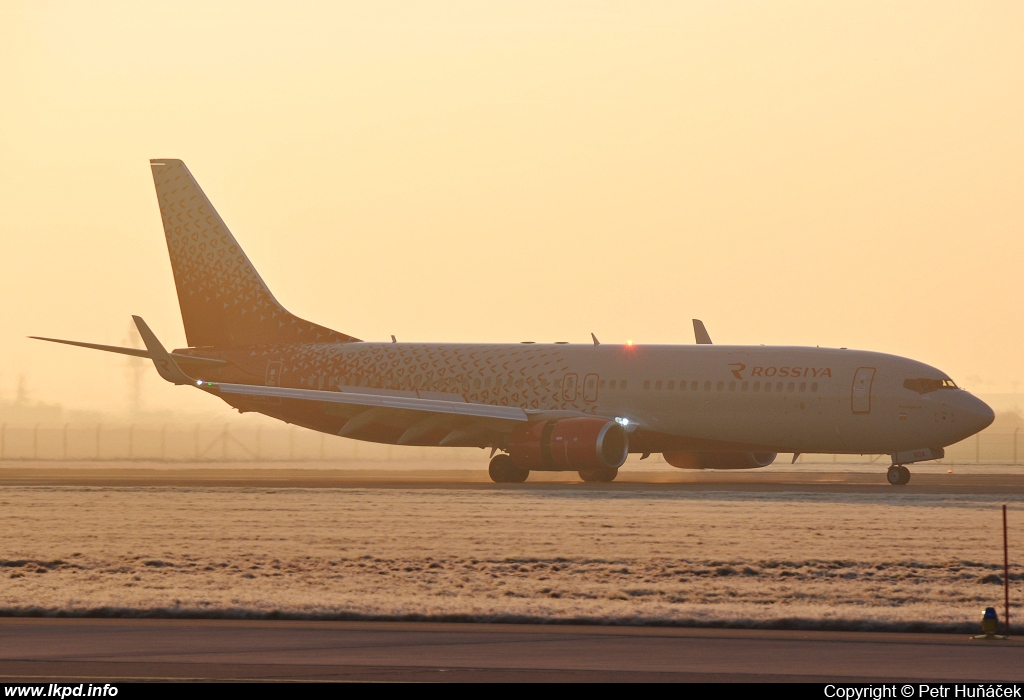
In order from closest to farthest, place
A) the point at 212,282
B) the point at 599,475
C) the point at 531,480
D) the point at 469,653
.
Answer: the point at 469,653 < the point at 599,475 < the point at 531,480 < the point at 212,282

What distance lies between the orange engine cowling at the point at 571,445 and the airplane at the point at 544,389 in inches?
1.9

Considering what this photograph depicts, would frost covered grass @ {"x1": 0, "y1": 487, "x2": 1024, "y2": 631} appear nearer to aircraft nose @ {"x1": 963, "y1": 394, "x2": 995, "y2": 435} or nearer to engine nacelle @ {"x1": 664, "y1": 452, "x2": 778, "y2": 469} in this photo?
aircraft nose @ {"x1": 963, "y1": 394, "x2": 995, "y2": 435}

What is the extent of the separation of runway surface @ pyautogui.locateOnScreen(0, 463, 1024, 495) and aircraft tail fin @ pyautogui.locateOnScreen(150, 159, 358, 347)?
4.84 metres

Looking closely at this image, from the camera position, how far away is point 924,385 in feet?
146

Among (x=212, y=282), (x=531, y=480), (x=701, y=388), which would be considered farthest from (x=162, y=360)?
(x=701, y=388)

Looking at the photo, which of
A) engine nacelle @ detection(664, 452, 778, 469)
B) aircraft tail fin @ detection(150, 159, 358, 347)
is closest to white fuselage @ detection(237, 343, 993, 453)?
engine nacelle @ detection(664, 452, 778, 469)

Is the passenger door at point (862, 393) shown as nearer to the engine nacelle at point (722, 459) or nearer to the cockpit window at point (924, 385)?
the cockpit window at point (924, 385)

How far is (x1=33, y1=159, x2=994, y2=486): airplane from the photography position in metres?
44.8

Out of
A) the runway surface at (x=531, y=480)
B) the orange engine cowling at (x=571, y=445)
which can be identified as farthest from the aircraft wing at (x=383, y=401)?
the runway surface at (x=531, y=480)

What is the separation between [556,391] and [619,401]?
2.18 meters

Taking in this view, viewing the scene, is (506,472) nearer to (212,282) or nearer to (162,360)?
(162,360)

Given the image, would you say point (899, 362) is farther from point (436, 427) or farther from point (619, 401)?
point (436, 427)

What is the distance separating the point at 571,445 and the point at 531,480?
191 inches
